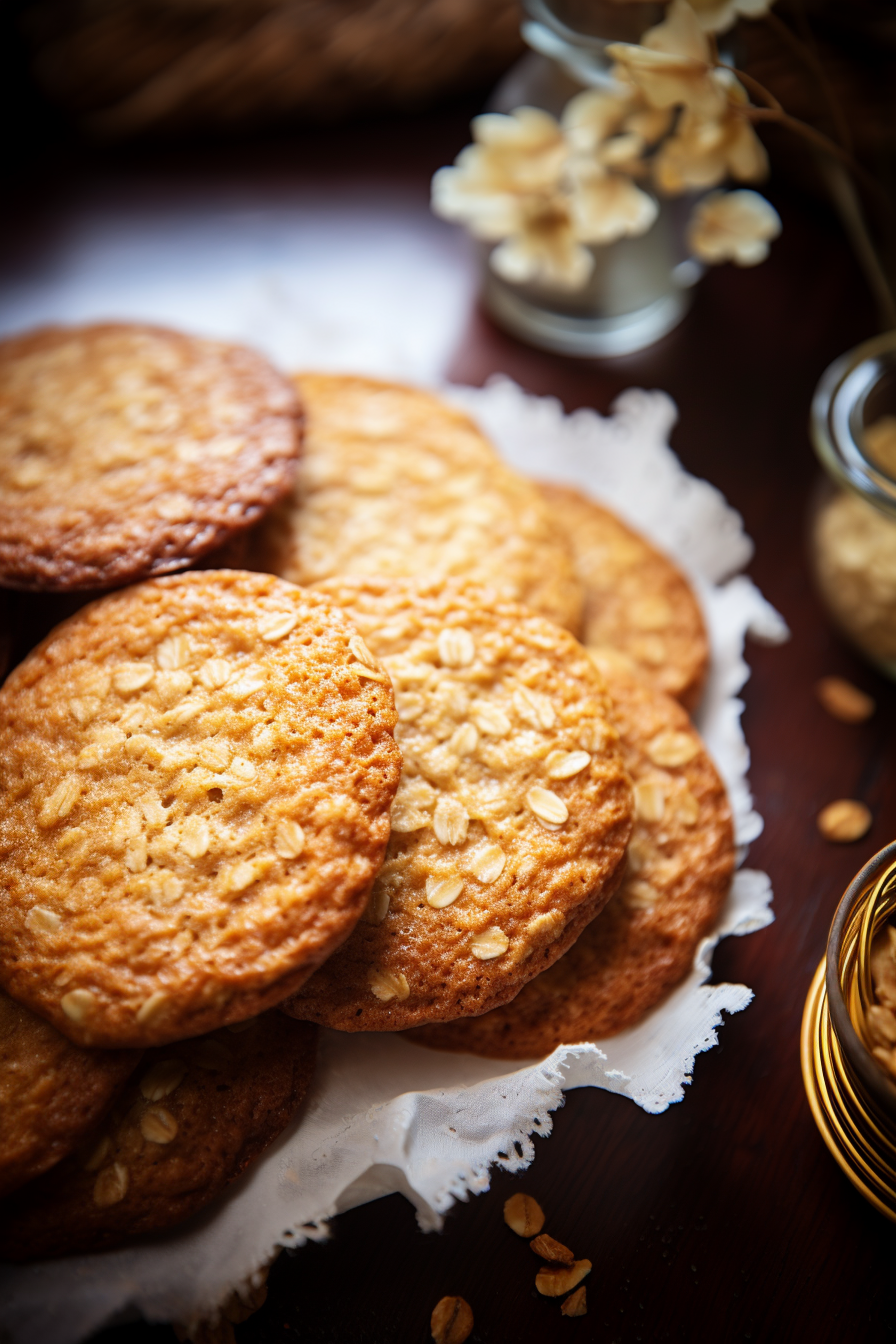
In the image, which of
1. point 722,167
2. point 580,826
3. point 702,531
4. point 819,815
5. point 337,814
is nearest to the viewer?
point 337,814

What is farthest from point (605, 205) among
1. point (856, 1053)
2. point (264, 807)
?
point (856, 1053)

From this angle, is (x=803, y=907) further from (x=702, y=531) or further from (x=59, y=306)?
(x=59, y=306)

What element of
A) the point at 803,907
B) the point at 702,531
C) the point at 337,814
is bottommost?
the point at 803,907

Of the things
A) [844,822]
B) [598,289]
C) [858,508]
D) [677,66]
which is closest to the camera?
[677,66]

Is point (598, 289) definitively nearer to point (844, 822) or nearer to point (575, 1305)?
point (844, 822)

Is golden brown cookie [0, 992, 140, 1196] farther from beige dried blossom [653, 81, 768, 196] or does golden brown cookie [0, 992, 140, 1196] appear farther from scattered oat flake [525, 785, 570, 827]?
beige dried blossom [653, 81, 768, 196]

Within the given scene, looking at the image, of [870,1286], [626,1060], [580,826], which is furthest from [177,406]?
[870,1286]

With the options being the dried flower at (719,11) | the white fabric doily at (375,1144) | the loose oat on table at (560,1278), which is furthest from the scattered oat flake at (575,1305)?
the dried flower at (719,11)

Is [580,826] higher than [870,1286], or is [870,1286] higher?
[580,826]
